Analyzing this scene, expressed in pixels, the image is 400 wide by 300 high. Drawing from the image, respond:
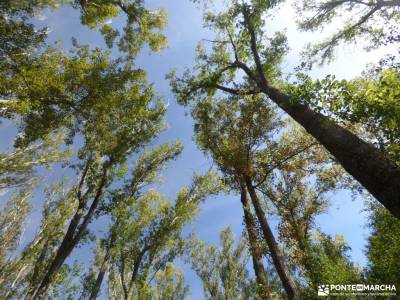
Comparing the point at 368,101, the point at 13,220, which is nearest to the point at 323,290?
the point at 368,101

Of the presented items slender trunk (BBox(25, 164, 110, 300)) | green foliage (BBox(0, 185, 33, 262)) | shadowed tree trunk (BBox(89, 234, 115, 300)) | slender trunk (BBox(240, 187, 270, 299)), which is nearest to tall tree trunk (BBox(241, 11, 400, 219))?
slender trunk (BBox(240, 187, 270, 299))

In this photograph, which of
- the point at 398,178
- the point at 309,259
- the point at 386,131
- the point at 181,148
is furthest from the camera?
the point at 181,148

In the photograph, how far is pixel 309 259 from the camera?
14.3 m

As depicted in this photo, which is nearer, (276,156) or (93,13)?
(276,156)

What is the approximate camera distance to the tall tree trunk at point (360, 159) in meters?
4.64

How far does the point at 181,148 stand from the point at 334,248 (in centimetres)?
1151

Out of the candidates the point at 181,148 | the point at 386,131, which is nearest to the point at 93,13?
the point at 181,148

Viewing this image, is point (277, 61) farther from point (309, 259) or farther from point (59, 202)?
point (59, 202)

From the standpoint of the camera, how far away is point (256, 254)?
439 inches

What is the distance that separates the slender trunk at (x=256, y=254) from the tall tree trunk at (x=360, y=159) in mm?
5485

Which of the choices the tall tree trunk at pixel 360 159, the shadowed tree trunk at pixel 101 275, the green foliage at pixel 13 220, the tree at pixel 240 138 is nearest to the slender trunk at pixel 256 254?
the tree at pixel 240 138

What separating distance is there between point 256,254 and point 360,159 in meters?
6.91

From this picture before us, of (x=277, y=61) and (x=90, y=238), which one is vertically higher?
(x=277, y=61)

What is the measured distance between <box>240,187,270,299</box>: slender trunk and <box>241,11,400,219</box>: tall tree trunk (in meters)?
5.48
